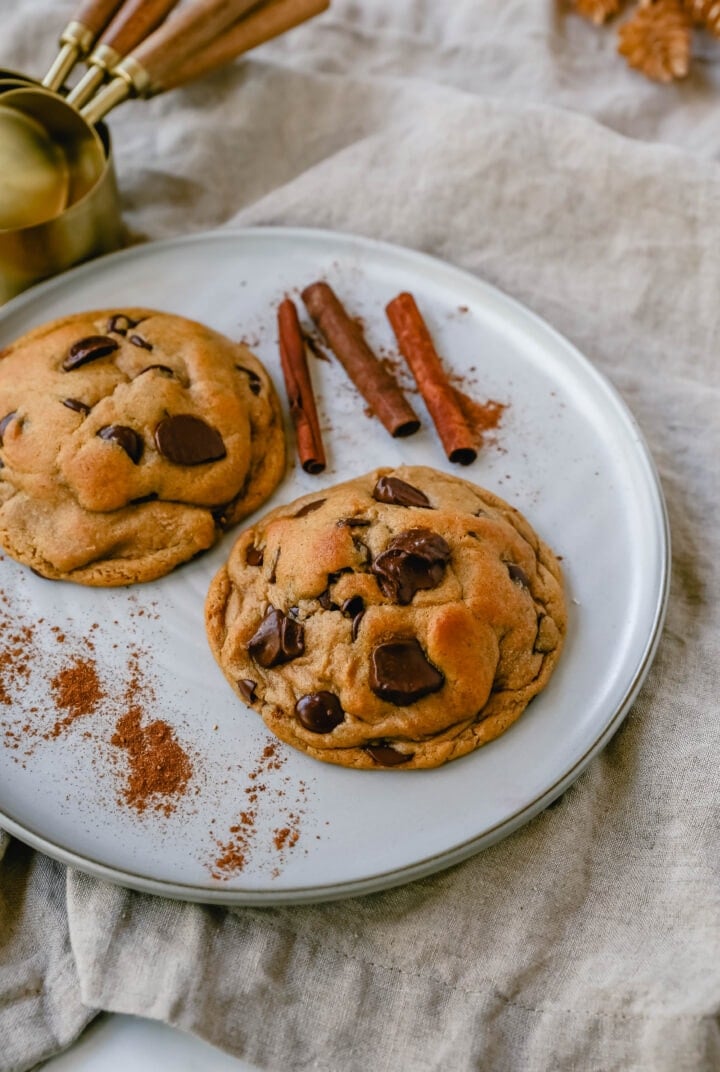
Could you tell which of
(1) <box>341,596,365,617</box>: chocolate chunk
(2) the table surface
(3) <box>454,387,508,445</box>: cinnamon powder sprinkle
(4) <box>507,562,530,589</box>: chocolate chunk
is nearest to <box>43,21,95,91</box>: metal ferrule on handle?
(3) <box>454,387,508,445</box>: cinnamon powder sprinkle

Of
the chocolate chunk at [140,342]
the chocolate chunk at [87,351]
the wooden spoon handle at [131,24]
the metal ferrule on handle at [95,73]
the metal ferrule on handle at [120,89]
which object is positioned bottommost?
the chocolate chunk at [140,342]

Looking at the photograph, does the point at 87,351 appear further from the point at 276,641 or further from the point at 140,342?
Answer: the point at 276,641

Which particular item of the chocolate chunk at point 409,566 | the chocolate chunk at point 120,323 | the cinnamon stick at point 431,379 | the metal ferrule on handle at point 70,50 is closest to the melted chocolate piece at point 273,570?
the chocolate chunk at point 409,566

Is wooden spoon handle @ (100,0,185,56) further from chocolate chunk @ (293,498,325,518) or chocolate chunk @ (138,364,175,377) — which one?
chocolate chunk @ (293,498,325,518)

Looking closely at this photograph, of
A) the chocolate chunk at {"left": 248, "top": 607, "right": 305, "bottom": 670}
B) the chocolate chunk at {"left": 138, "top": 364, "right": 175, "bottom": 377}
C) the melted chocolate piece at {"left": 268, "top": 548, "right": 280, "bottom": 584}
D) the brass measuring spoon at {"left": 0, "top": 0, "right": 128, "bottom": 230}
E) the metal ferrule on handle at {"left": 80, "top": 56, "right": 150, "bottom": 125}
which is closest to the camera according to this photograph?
the chocolate chunk at {"left": 248, "top": 607, "right": 305, "bottom": 670}

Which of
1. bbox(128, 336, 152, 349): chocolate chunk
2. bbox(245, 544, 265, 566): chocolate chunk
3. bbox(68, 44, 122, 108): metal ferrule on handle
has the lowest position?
bbox(245, 544, 265, 566): chocolate chunk

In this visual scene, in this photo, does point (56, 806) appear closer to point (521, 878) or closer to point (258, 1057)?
point (258, 1057)

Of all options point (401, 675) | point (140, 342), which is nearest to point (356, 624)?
point (401, 675)

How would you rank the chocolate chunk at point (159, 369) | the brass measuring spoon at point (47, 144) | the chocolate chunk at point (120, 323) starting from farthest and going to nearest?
the brass measuring spoon at point (47, 144) → the chocolate chunk at point (120, 323) → the chocolate chunk at point (159, 369)

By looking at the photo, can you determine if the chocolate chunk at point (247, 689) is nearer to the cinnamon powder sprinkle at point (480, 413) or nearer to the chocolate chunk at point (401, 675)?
the chocolate chunk at point (401, 675)
